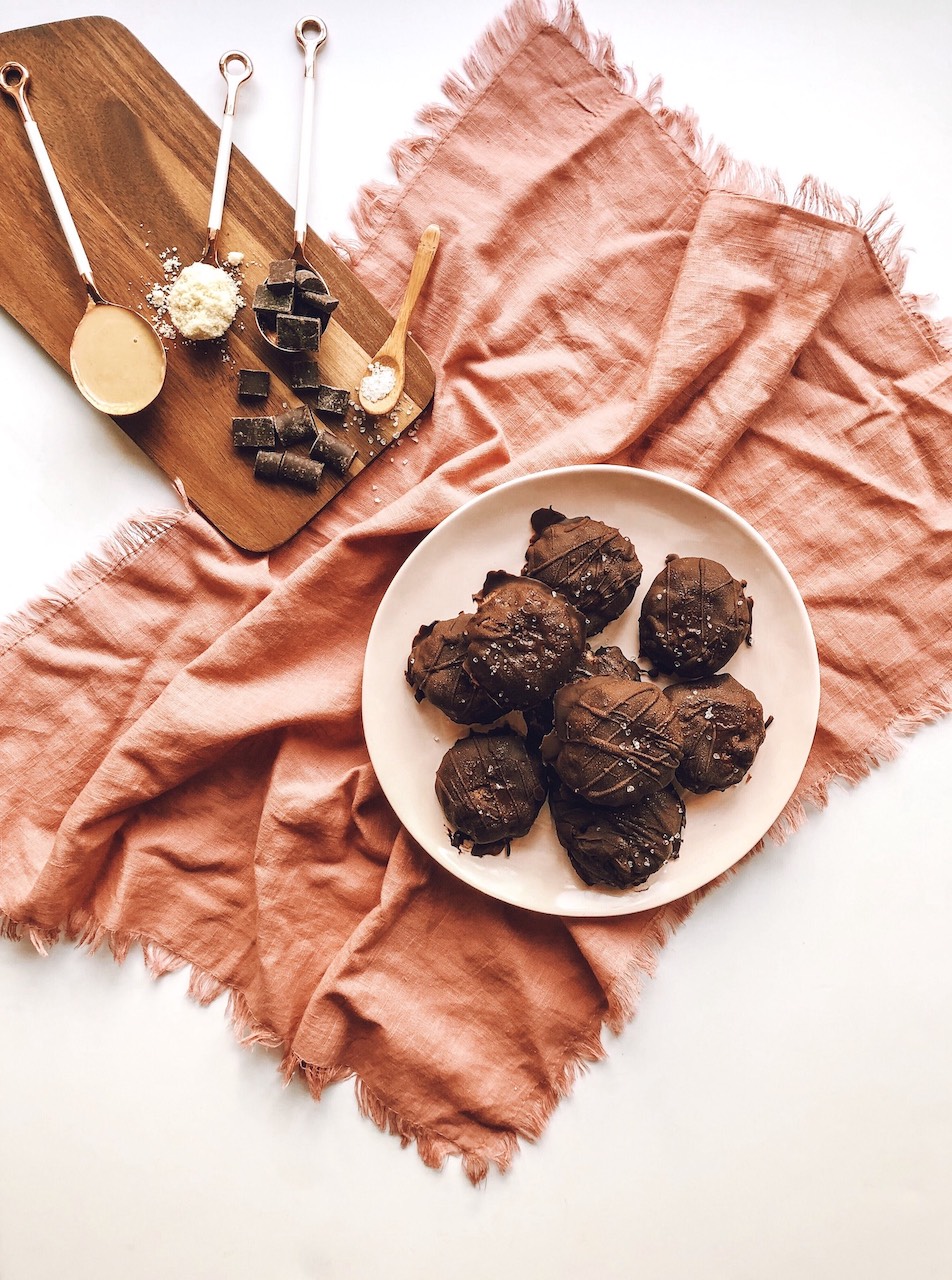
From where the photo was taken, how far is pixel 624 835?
7.44ft

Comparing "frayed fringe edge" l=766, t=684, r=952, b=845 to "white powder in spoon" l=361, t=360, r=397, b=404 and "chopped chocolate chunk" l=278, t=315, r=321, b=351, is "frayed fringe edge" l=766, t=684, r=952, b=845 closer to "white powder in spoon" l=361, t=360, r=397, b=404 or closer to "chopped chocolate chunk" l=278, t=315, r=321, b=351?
"white powder in spoon" l=361, t=360, r=397, b=404

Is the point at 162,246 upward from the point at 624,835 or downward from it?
upward

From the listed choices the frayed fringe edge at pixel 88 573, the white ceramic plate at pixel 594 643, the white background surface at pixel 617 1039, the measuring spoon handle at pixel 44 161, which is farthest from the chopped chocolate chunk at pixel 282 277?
the white ceramic plate at pixel 594 643

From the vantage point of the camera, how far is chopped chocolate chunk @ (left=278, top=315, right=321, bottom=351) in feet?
8.04

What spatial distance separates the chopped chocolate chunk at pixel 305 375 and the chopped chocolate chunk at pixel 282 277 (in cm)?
19

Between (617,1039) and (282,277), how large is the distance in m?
2.36

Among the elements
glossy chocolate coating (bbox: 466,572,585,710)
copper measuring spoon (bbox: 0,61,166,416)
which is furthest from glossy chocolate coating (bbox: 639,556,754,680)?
copper measuring spoon (bbox: 0,61,166,416)

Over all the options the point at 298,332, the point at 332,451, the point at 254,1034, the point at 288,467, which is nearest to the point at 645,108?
the point at 298,332

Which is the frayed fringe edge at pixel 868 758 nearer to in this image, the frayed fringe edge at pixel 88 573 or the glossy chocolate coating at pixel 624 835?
the glossy chocolate coating at pixel 624 835

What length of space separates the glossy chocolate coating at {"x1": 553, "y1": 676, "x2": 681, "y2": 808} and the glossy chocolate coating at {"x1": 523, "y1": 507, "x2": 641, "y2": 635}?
24cm

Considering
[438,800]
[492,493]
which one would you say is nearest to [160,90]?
[492,493]

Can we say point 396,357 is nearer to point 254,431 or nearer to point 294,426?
point 294,426

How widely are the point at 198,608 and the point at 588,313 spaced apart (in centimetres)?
143

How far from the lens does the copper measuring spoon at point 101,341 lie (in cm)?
245
